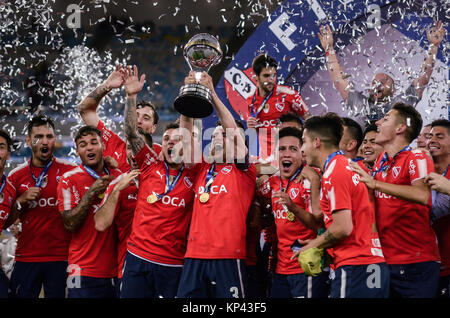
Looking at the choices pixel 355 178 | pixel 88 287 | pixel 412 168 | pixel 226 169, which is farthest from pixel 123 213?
pixel 412 168

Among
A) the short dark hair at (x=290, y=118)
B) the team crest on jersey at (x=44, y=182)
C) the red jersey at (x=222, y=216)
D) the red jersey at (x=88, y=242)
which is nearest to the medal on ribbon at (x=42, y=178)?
the team crest on jersey at (x=44, y=182)

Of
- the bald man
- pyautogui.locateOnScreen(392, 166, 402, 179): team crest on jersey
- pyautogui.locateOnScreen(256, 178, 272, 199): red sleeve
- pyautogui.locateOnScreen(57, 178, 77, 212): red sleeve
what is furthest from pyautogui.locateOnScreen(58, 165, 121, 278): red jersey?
the bald man

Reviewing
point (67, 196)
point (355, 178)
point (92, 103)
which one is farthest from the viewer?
Answer: point (92, 103)

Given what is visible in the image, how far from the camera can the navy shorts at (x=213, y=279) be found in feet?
11.1

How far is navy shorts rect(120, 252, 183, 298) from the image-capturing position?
11.9 ft

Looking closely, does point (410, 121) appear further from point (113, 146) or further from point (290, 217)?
point (113, 146)

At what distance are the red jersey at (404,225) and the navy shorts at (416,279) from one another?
0.04 meters

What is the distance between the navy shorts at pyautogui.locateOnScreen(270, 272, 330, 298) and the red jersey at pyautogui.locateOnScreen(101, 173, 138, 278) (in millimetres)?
1325

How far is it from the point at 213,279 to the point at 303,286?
666 millimetres

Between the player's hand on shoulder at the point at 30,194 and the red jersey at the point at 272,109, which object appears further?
the red jersey at the point at 272,109

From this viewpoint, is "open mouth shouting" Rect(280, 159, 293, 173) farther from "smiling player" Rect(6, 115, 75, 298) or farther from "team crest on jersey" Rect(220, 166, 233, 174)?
"smiling player" Rect(6, 115, 75, 298)

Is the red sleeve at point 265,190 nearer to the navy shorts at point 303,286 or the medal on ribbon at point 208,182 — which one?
Result: the medal on ribbon at point 208,182

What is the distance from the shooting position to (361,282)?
3104 millimetres

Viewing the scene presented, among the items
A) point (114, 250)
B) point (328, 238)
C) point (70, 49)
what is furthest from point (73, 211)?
point (70, 49)
